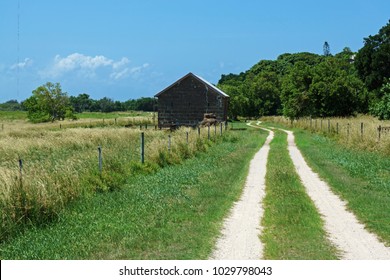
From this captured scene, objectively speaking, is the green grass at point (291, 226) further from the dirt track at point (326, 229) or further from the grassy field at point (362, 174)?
the grassy field at point (362, 174)

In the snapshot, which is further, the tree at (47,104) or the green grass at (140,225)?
the tree at (47,104)

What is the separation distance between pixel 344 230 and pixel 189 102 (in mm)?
40610

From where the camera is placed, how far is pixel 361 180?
54.0 feet

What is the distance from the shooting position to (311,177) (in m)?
17.5

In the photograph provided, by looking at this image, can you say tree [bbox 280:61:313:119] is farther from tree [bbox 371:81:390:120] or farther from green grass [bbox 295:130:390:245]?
green grass [bbox 295:130:390:245]

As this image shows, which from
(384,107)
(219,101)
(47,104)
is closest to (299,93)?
(219,101)

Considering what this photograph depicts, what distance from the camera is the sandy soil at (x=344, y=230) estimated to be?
8008mm

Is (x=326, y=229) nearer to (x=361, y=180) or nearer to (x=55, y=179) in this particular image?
(x=55, y=179)

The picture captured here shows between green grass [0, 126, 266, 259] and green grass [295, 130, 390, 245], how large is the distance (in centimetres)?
317

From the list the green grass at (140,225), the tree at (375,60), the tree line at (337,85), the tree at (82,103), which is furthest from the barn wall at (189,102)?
the tree at (82,103)

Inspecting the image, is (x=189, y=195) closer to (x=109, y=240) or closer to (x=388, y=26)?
(x=109, y=240)

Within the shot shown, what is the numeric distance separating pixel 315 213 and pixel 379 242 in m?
2.58

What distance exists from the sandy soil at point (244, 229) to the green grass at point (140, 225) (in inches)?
8.2

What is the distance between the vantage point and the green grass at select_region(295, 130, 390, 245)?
10678 millimetres
